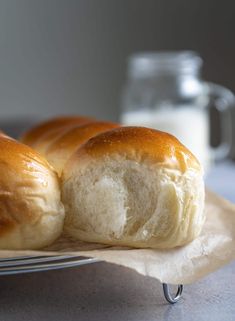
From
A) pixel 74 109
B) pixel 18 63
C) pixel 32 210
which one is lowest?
pixel 74 109

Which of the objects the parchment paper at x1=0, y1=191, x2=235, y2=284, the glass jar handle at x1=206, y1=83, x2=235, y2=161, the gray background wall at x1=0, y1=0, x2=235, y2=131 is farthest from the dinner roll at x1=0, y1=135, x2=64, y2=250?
the gray background wall at x1=0, y1=0, x2=235, y2=131

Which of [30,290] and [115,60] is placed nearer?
[30,290]

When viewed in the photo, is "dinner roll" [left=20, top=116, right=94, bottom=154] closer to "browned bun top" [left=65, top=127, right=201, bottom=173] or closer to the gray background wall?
"browned bun top" [left=65, top=127, right=201, bottom=173]

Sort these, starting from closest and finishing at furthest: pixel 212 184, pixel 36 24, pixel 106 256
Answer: pixel 106 256, pixel 212 184, pixel 36 24

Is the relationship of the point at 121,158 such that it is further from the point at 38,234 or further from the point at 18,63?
the point at 18,63

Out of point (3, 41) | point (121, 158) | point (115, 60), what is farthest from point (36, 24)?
point (121, 158)

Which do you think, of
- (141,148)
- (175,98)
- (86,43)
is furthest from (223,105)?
(141,148)

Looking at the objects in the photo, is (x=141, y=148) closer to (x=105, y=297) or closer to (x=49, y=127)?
(x=105, y=297)
